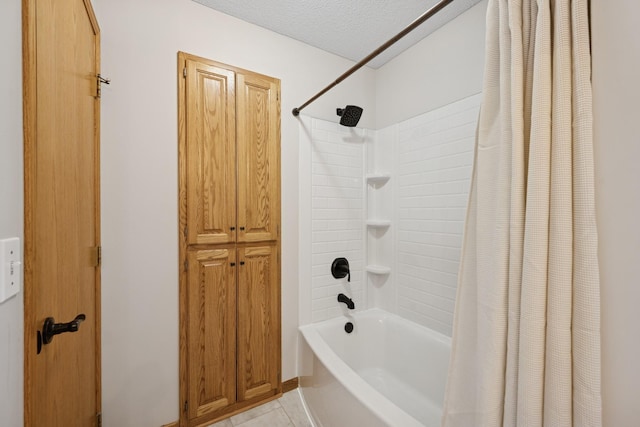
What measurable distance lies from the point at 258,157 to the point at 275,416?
1.70 metres

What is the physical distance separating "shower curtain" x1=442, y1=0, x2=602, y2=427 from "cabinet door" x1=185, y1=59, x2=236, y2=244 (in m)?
1.40

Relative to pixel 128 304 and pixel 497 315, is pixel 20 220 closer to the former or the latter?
pixel 128 304

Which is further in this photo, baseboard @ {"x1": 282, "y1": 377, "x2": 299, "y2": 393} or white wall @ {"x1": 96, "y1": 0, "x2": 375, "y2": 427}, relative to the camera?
baseboard @ {"x1": 282, "y1": 377, "x2": 299, "y2": 393}

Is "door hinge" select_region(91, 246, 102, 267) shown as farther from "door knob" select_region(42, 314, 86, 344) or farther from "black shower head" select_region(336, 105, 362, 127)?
"black shower head" select_region(336, 105, 362, 127)

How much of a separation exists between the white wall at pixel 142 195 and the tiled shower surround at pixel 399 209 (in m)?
0.96

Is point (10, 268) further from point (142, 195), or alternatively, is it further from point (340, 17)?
point (340, 17)

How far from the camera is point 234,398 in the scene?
5.65 feet

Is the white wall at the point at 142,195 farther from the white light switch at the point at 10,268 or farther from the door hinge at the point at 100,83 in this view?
the white light switch at the point at 10,268

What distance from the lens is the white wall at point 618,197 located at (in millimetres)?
567

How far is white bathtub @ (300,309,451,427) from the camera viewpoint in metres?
1.25

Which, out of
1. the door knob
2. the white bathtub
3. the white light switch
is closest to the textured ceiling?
the white light switch

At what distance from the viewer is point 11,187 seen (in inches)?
24.4

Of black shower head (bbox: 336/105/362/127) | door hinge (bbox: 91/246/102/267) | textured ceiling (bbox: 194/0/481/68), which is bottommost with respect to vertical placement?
door hinge (bbox: 91/246/102/267)

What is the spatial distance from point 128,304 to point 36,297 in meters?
0.82
